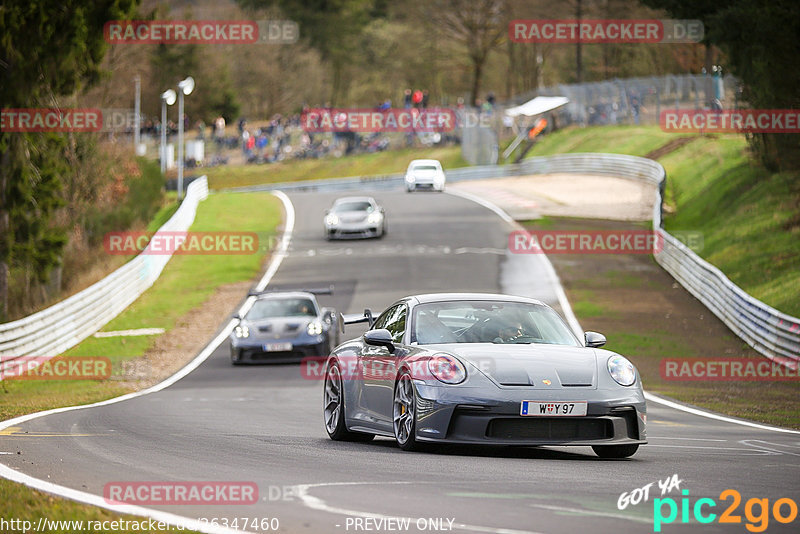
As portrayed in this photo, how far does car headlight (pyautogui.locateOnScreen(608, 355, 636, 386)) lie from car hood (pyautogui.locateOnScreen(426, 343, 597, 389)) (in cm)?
14

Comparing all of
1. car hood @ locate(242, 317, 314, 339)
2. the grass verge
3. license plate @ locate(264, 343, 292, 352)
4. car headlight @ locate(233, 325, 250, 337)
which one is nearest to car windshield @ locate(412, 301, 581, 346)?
the grass verge

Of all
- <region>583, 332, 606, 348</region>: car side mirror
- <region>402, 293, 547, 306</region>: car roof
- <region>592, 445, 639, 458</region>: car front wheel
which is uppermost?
<region>402, 293, 547, 306</region>: car roof

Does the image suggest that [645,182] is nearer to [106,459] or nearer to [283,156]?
[283,156]

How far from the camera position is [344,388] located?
1187cm

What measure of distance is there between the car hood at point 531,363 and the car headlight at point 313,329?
13.9 m

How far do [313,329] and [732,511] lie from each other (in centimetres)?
1763

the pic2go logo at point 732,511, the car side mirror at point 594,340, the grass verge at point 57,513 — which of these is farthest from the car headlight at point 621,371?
the grass verge at point 57,513

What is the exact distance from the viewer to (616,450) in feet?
33.3

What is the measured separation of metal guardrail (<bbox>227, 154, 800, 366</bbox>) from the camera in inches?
874

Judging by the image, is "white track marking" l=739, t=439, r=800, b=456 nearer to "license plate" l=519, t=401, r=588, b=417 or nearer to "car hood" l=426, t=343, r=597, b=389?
"car hood" l=426, t=343, r=597, b=389

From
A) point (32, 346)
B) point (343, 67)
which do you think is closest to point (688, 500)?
point (32, 346)

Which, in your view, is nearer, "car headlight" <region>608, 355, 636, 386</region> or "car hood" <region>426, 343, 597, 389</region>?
"car hood" <region>426, 343, 597, 389</region>

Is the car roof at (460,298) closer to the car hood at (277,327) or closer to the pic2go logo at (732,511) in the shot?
the pic2go logo at (732,511)

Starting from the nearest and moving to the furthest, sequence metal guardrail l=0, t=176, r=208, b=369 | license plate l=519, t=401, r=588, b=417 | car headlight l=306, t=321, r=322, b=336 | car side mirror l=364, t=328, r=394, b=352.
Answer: license plate l=519, t=401, r=588, b=417, car side mirror l=364, t=328, r=394, b=352, metal guardrail l=0, t=176, r=208, b=369, car headlight l=306, t=321, r=322, b=336
